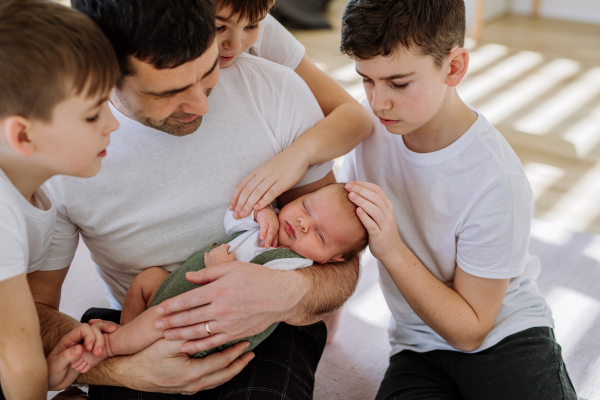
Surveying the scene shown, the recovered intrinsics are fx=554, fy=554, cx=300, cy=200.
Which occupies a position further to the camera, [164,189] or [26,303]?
[164,189]

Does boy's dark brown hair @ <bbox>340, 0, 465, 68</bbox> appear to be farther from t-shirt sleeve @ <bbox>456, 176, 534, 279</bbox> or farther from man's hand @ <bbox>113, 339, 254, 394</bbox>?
man's hand @ <bbox>113, 339, 254, 394</bbox>

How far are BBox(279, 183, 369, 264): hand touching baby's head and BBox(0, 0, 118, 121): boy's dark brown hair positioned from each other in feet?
2.18

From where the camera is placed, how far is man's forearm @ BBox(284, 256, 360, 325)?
4.50ft

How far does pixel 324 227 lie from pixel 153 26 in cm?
67

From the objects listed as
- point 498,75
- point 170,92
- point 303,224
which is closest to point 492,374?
point 303,224

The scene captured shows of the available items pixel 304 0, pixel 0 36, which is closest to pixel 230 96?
pixel 0 36

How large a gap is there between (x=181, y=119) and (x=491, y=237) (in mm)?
824

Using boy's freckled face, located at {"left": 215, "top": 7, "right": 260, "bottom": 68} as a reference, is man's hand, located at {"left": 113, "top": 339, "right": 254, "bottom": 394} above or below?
below

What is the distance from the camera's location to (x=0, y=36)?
945mm

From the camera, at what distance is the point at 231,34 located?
1444 millimetres

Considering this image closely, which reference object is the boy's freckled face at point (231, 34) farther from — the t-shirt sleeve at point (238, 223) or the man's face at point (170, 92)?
the t-shirt sleeve at point (238, 223)

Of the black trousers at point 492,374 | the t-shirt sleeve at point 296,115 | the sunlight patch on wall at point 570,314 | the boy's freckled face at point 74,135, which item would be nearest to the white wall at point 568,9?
the sunlight patch on wall at point 570,314

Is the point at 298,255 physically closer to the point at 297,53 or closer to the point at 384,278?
the point at 384,278

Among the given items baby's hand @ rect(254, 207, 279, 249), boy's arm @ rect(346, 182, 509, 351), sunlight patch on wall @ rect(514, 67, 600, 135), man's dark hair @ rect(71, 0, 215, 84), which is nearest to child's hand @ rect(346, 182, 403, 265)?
boy's arm @ rect(346, 182, 509, 351)
